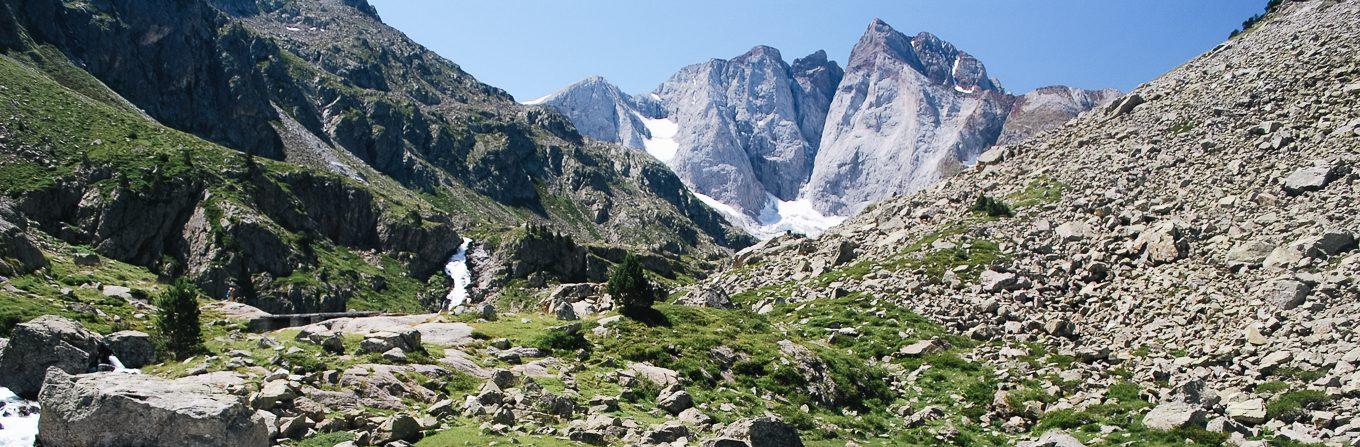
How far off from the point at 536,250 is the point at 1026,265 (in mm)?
133975

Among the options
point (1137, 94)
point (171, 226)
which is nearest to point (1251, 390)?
point (1137, 94)

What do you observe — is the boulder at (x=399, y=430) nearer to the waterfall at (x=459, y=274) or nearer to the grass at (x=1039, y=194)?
the grass at (x=1039, y=194)

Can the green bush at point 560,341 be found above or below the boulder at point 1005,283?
below

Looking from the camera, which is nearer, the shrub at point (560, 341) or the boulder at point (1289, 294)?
the boulder at point (1289, 294)

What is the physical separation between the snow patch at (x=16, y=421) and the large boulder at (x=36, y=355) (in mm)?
404

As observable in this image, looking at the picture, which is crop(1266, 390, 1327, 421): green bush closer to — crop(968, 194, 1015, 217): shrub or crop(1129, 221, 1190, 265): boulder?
crop(1129, 221, 1190, 265): boulder

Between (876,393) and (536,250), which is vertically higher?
(536,250)

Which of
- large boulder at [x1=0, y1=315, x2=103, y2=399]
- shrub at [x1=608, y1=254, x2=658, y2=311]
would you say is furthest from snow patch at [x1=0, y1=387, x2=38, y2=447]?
shrub at [x1=608, y1=254, x2=658, y2=311]

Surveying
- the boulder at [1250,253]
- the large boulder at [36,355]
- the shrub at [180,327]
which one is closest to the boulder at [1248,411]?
the boulder at [1250,253]

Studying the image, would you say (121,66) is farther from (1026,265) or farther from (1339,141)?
(1339,141)

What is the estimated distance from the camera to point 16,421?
53.4 ft

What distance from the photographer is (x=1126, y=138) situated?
5656cm

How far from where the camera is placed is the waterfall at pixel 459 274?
149m

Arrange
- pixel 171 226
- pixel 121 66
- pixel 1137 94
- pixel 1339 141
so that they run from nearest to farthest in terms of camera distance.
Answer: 1. pixel 1339 141
2. pixel 1137 94
3. pixel 171 226
4. pixel 121 66
